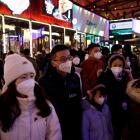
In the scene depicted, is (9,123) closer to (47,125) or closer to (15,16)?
(47,125)

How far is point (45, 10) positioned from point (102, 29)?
11.8 metres

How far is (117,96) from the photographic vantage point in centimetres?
418

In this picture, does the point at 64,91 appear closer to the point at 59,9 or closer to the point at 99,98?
the point at 99,98

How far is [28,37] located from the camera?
10539 mm

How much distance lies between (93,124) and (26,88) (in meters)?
1.24

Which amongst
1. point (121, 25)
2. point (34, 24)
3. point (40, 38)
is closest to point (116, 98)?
point (34, 24)

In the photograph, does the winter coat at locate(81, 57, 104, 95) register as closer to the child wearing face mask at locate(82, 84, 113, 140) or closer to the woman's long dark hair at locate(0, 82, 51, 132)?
the child wearing face mask at locate(82, 84, 113, 140)

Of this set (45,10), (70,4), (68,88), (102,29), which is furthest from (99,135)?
(102,29)

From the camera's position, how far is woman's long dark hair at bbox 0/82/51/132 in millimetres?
2395

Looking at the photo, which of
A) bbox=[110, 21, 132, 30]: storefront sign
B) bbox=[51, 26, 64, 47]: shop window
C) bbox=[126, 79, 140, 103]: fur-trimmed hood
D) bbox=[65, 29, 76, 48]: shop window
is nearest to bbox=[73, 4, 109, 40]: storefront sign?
bbox=[65, 29, 76, 48]: shop window

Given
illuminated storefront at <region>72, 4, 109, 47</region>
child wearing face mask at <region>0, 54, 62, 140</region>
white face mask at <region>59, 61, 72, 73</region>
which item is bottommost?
child wearing face mask at <region>0, 54, 62, 140</region>

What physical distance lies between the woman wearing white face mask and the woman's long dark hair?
1.70 metres

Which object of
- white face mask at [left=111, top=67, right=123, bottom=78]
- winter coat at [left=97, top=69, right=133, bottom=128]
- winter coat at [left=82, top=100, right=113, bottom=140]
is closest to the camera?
winter coat at [left=82, top=100, right=113, bottom=140]

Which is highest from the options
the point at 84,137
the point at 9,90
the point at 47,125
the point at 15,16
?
the point at 15,16
